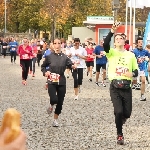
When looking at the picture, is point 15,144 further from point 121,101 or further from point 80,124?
point 80,124

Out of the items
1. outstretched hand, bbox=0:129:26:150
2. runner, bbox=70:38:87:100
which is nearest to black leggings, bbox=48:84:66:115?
runner, bbox=70:38:87:100

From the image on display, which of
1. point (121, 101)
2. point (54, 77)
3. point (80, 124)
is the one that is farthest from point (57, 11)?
point (121, 101)

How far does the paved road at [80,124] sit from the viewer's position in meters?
7.71

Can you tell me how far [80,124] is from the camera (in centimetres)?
995

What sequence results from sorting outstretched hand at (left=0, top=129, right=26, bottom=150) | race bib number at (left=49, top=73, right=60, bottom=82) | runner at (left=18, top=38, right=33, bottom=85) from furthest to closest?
runner at (left=18, top=38, right=33, bottom=85) < race bib number at (left=49, top=73, right=60, bottom=82) < outstretched hand at (left=0, top=129, right=26, bottom=150)

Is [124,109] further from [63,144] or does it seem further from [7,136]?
[7,136]

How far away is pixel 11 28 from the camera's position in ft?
270

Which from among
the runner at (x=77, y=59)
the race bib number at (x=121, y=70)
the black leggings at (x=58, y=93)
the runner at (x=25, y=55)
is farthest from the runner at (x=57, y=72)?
the runner at (x=25, y=55)

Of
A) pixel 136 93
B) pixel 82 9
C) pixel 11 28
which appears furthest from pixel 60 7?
pixel 136 93

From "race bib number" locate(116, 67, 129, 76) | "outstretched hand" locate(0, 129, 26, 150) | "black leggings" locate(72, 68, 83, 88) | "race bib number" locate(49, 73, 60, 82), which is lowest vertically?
"black leggings" locate(72, 68, 83, 88)

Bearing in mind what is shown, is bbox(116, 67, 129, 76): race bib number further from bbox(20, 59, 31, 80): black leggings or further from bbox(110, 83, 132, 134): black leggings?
bbox(20, 59, 31, 80): black leggings

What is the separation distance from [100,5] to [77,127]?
217 feet

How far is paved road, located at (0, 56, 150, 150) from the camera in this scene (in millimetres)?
7707

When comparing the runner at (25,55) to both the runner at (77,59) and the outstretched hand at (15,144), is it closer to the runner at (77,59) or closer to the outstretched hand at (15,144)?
the runner at (77,59)
